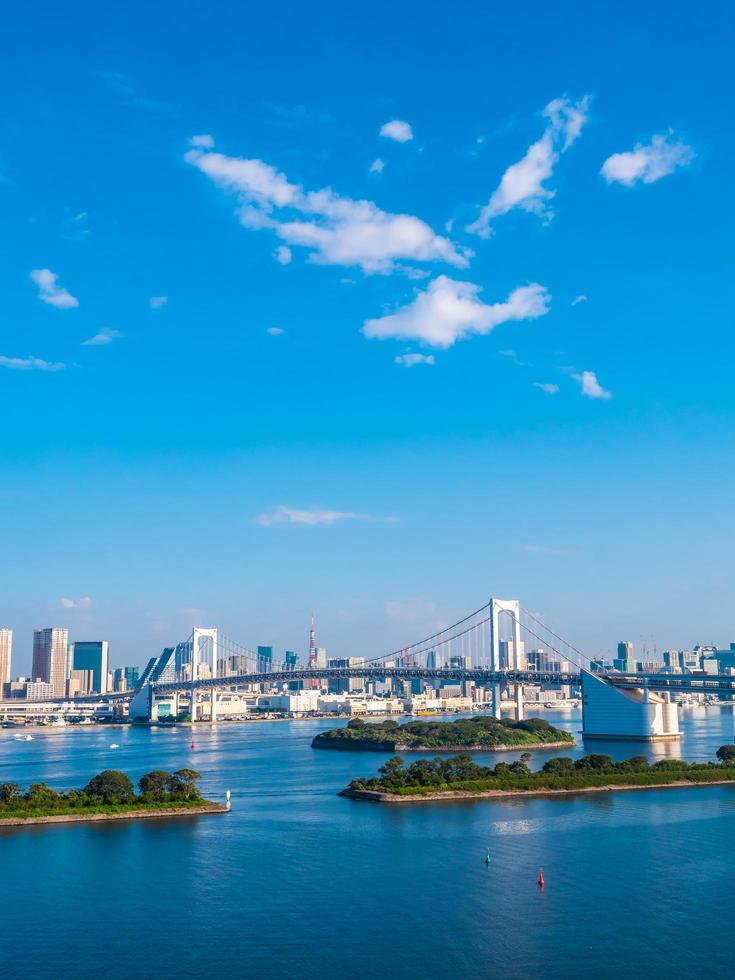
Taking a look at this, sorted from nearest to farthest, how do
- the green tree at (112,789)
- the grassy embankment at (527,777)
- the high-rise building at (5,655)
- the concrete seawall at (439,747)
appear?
the green tree at (112,789)
the grassy embankment at (527,777)
the concrete seawall at (439,747)
the high-rise building at (5,655)

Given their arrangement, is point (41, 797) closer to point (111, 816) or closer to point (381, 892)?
point (111, 816)

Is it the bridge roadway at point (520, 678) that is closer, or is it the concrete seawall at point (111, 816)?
the concrete seawall at point (111, 816)

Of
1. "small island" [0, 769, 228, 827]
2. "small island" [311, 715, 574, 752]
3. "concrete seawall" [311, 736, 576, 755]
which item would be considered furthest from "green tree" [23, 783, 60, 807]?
"small island" [311, 715, 574, 752]

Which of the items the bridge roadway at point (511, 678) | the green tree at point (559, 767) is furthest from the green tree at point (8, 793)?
the bridge roadway at point (511, 678)

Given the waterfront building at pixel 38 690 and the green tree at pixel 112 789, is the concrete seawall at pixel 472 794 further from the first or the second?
the waterfront building at pixel 38 690

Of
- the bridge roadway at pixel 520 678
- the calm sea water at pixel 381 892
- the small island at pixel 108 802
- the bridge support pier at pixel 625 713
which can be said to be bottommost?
the calm sea water at pixel 381 892

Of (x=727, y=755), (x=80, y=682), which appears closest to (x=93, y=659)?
(x=80, y=682)

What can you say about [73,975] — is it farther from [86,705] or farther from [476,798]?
[86,705]
